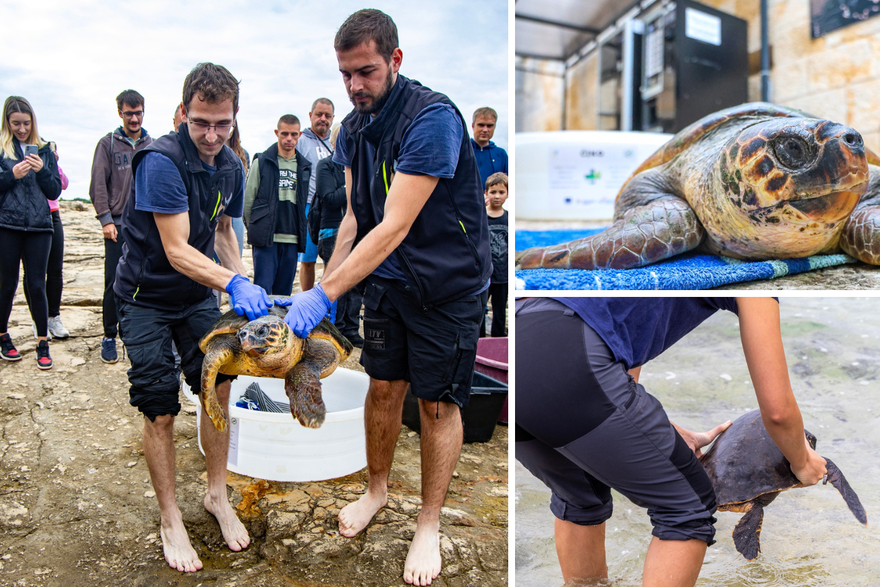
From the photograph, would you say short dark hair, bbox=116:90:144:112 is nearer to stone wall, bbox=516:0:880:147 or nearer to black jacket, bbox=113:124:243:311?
black jacket, bbox=113:124:243:311

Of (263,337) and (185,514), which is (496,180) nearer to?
(263,337)

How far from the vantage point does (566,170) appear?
2.54 m

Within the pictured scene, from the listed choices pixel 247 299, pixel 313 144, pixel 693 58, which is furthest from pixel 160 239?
pixel 693 58

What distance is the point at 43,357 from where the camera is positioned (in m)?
2.69

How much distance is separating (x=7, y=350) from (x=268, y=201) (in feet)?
4.96

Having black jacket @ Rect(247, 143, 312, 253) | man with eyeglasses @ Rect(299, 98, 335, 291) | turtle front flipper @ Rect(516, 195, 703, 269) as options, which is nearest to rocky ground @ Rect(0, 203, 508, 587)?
turtle front flipper @ Rect(516, 195, 703, 269)

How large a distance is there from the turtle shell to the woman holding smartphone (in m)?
2.95

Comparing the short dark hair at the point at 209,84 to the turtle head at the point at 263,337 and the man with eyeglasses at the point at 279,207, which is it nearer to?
the turtle head at the point at 263,337

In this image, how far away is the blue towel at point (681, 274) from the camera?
1000 mm

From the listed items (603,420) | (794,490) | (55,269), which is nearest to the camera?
(603,420)

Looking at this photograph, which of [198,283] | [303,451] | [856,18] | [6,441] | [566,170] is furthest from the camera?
[856,18]

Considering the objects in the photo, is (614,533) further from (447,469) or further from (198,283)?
(198,283)

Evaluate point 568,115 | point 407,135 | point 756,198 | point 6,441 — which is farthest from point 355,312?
point 568,115

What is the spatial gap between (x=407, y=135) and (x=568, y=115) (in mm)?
4145
